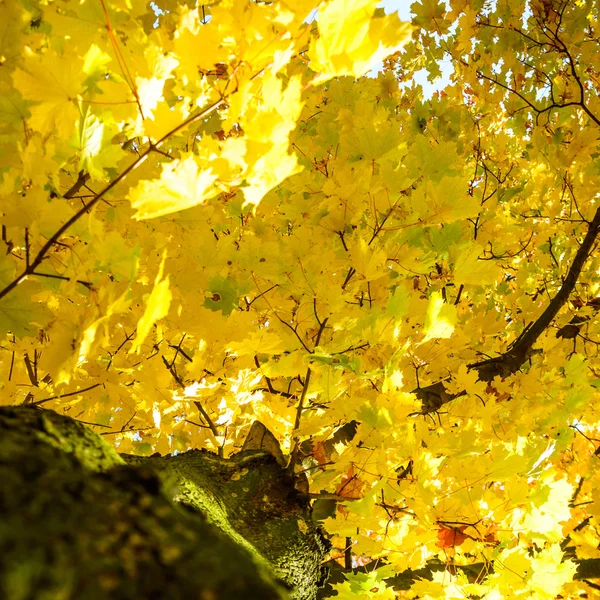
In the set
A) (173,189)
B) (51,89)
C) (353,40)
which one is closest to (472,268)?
(353,40)

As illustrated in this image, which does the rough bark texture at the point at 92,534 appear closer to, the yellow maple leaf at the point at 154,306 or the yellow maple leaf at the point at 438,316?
the yellow maple leaf at the point at 154,306

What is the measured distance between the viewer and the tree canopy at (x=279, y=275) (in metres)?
0.60

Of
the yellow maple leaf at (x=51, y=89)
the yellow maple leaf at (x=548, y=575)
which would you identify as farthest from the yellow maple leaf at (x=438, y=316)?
the yellow maple leaf at (x=51, y=89)

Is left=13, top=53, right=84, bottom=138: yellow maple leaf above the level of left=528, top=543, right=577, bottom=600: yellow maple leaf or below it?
above

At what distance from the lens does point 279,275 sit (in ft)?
3.67

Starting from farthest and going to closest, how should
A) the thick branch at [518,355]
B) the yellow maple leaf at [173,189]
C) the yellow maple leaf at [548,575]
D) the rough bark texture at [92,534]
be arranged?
1. the thick branch at [518,355]
2. the yellow maple leaf at [548,575]
3. the yellow maple leaf at [173,189]
4. the rough bark texture at [92,534]

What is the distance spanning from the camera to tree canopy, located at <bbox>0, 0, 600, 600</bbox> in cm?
60

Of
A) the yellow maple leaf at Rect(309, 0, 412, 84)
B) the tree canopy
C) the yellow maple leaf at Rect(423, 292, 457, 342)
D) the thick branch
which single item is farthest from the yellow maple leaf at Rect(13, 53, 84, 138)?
the thick branch

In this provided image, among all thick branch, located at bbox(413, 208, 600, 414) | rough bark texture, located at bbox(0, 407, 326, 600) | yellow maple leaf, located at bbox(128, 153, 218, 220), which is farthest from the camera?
thick branch, located at bbox(413, 208, 600, 414)

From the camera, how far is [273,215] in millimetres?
2223

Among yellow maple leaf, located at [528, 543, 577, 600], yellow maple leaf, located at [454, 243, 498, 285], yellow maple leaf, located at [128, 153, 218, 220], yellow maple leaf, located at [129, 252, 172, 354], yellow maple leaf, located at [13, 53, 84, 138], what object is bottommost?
yellow maple leaf, located at [528, 543, 577, 600]

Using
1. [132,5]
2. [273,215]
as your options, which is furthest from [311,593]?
[273,215]

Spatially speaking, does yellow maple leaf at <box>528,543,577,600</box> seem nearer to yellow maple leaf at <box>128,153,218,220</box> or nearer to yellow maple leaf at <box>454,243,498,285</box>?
yellow maple leaf at <box>454,243,498,285</box>

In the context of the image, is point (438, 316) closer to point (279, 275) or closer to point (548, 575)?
point (279, 275)
